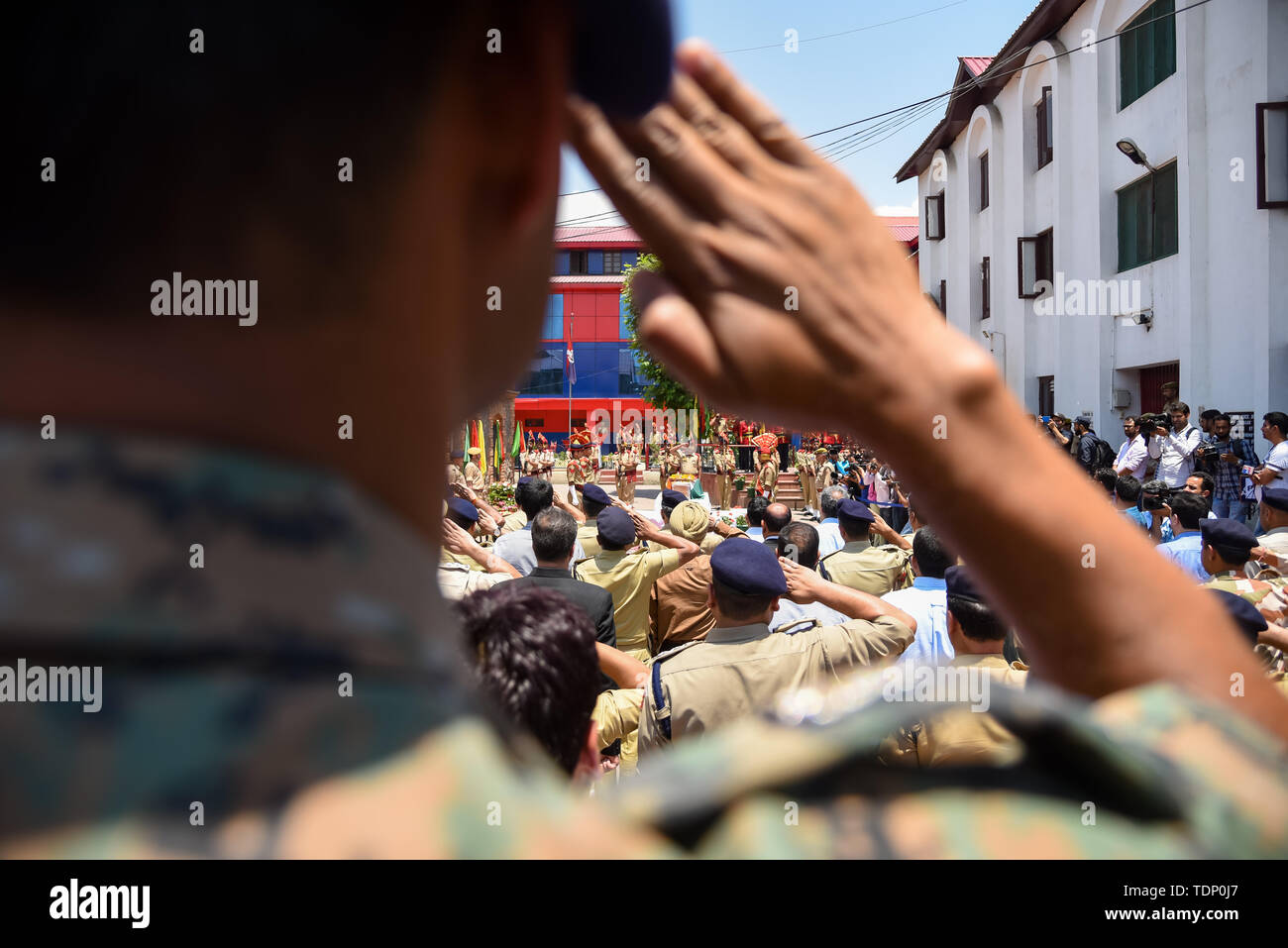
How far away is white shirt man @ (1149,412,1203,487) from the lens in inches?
433

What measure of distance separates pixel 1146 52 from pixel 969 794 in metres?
17.1

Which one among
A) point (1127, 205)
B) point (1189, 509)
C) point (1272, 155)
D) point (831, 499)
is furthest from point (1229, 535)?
point (1127, 205)

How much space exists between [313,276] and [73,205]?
0.13 meters

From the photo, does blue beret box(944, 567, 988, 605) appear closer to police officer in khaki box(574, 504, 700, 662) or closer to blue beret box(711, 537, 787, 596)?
blue beret box(711, 537, 787, 596)

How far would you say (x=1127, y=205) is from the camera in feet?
51.5

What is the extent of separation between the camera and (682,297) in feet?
2.73

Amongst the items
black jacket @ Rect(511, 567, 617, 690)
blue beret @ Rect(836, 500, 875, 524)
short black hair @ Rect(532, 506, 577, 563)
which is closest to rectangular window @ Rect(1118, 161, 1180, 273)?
blue beret @ Rect(836, 500, 875, 524)

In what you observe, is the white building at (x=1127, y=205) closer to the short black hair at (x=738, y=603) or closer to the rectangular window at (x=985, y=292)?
the rectangular window at (x=985, y=292)

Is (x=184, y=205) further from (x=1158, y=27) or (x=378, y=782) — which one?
(x=1158, y=27)

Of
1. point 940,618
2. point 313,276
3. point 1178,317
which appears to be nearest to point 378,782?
point 313,276

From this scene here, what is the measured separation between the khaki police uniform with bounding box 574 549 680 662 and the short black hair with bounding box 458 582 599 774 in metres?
3.44

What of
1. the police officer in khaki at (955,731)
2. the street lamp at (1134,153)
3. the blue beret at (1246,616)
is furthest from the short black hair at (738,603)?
the street lamp at (1134,153)

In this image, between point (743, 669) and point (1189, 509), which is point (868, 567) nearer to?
point (1189, 509)

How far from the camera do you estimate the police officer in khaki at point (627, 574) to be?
5.80 metres
